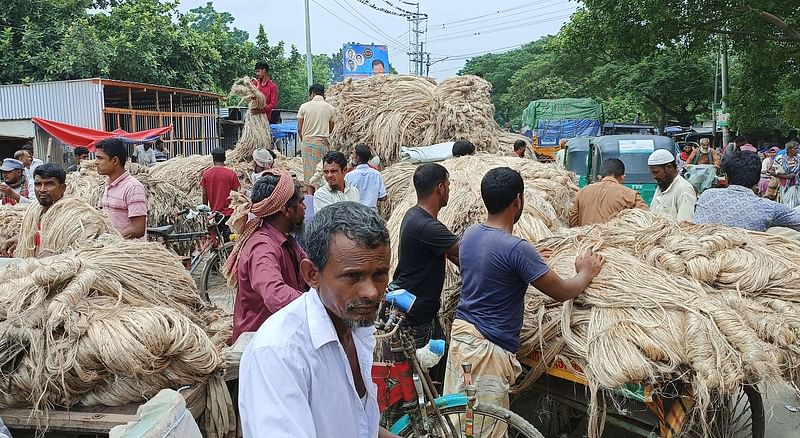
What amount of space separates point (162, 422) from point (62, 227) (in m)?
2.95

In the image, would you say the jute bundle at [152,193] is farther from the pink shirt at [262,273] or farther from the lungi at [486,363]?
the lungi at [486,363]

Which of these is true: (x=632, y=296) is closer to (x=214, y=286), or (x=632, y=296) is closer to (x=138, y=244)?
(x=138, y=244)

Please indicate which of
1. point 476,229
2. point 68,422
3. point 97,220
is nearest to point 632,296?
point 476,229

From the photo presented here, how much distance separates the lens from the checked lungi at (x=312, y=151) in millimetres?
8641

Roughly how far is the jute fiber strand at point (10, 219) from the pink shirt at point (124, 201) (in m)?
2.31

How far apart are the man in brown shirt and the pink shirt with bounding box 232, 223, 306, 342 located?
3.16m

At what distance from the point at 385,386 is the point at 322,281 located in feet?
4.76

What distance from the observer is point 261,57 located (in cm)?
2480

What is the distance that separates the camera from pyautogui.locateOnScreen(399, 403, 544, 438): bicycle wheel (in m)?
3.15

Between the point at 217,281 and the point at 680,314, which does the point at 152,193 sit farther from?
the point at 680,314

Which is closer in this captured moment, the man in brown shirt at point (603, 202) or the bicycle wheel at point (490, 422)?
the bicycle wheel at point (490, 422)

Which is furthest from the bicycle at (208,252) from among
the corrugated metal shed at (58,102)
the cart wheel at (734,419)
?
the corrugated metal shed at (58,102)

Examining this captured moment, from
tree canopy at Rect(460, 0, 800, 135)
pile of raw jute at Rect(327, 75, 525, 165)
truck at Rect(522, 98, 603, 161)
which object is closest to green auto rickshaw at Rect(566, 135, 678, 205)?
pile of raw jute at Rect(327, 75, 525, 165)

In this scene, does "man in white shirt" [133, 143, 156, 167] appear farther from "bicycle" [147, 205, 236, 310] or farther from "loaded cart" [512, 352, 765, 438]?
"loaded cart" [512, 352, 765, 438]
